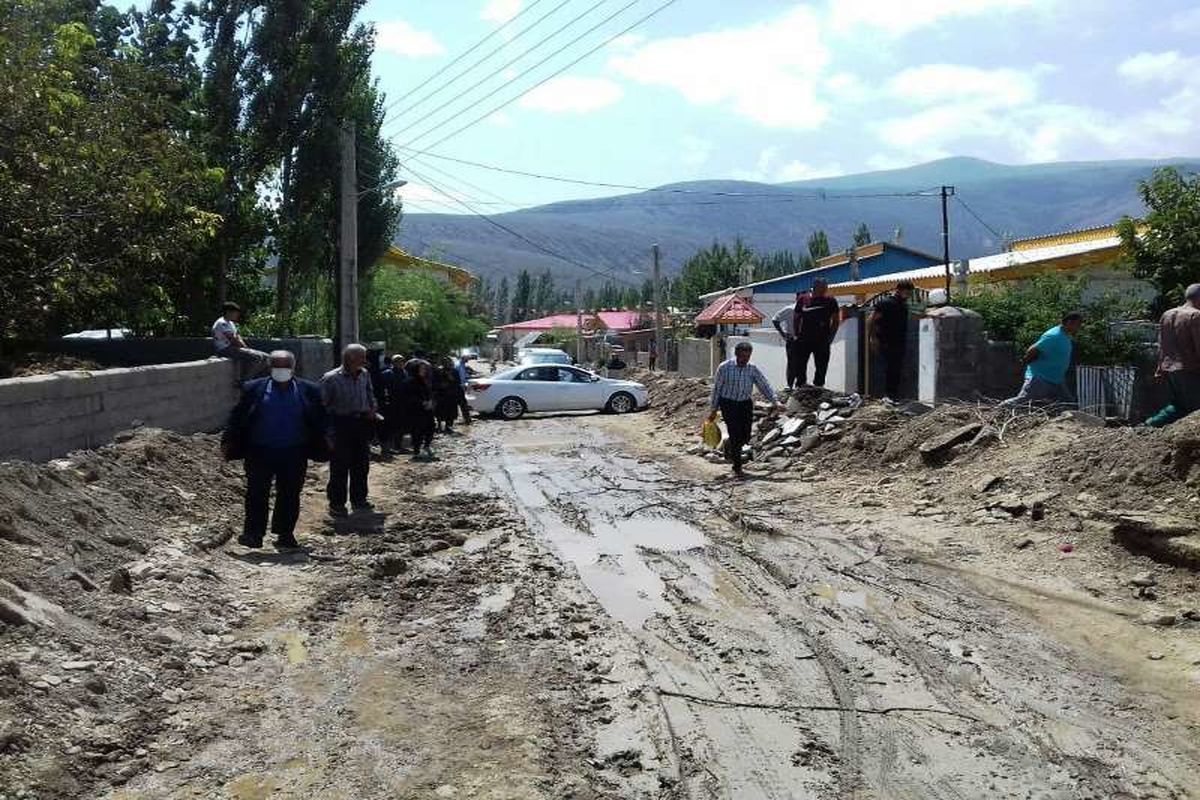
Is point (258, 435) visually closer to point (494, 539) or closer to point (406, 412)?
point (494, 539)

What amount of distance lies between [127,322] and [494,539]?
13181mm

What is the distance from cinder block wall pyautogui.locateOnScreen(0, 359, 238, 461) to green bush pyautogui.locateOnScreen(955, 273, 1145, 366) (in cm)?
1035

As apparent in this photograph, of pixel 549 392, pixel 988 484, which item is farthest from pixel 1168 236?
pixel 549 392

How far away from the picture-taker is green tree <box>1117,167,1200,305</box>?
1744cm

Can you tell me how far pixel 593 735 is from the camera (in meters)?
4.89

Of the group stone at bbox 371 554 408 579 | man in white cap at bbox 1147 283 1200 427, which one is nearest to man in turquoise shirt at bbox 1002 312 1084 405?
man in white cap at bbox 1147 283 1200 427

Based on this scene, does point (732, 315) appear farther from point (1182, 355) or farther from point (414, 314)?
point (1182, 355)

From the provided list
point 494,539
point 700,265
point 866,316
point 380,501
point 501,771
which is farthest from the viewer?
point 700,265

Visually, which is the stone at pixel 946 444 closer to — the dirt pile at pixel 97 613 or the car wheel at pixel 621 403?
the dirt pile at pixel 97 613

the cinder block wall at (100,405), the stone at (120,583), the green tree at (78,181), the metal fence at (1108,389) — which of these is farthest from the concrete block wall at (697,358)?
the stone at (120,583)

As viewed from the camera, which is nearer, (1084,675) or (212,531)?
(1084,675)

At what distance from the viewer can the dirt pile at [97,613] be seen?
4.57 m

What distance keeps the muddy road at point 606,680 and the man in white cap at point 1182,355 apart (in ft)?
10.5

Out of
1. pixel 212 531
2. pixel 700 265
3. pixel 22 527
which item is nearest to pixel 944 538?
pixel 212 531
